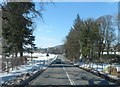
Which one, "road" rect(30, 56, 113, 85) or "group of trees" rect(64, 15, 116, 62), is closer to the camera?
"road" rect(30, 56, 113, 85)

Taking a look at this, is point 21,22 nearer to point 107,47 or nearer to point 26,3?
point 26,3

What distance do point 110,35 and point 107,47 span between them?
3.59 m

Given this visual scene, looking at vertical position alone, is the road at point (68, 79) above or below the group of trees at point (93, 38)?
below

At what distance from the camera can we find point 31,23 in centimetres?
2392

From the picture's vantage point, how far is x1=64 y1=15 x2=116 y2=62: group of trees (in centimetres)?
8706

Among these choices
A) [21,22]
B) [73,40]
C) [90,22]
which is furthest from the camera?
[73,40]

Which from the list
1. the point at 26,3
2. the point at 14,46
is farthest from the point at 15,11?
the point at 14,46

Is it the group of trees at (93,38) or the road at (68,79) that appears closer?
the road at (68,79)

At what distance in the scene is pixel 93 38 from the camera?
86250mm

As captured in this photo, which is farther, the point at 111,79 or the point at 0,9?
the point at 111,79

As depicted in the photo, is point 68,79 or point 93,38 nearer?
point 68,79

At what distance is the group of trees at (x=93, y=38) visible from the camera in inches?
3428

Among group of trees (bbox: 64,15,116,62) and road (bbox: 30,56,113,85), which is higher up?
group of trees (bbox: 64,15,116,62)

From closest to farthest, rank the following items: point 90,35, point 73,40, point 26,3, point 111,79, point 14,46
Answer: point 26,3 < point 111,79 < point 14,46 < point 90,35 < point 73,40
